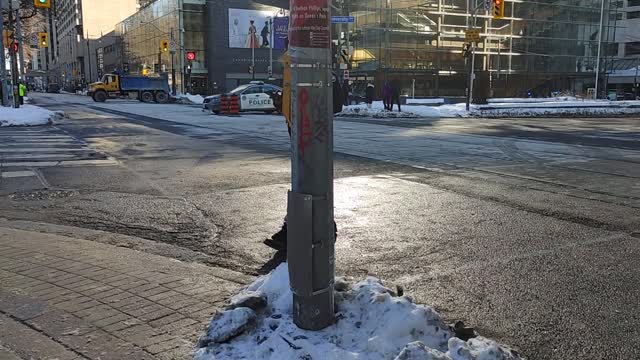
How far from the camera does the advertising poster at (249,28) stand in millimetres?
72000

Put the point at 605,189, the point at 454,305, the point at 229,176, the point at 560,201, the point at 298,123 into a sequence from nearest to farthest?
the point at 298,123, the point at 454,305, the point at 560,201, the point at 605,189, the point at 229,176

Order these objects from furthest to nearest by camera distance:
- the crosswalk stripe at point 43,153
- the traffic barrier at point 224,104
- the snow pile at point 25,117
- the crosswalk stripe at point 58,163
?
the traffic barrier at point 224,104
the snow pile at point 25,117
the crosswalk stripe at point 43,153
the crosswalk stripe at point 58,163

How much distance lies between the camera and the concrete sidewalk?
145 inches

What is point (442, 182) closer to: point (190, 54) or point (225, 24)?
point (190, 54)

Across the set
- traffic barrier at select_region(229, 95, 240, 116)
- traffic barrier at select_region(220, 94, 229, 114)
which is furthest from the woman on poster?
traffic barrier at select_region(229, 95, 240, 116)

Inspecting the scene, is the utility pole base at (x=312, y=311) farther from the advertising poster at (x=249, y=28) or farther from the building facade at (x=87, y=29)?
the building facade at (x=87, y=29)

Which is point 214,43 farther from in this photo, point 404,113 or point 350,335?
point 350,335

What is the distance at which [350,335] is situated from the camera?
343 centimetres

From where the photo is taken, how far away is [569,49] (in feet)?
220

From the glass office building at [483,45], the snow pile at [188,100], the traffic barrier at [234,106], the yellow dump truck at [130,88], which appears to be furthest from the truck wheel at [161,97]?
the traffic barrier at [234,106]

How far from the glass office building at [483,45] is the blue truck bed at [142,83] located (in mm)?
18528

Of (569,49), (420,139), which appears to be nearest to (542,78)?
(569,49)

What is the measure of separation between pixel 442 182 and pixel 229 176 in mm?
3750

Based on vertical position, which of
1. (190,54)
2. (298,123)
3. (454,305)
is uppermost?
(190,54)
